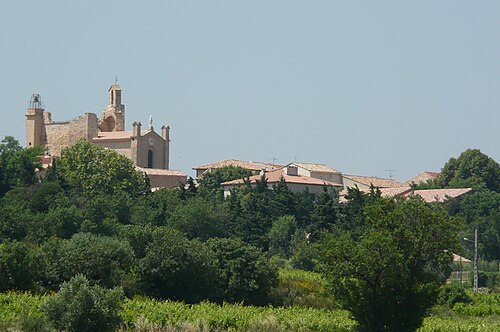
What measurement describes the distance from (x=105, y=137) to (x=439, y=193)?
1535 inches

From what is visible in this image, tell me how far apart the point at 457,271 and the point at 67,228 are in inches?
937

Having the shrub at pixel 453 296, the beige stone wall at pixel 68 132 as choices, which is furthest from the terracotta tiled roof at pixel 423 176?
the shrub at pixel 453 296

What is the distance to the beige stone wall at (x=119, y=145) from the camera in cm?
12638

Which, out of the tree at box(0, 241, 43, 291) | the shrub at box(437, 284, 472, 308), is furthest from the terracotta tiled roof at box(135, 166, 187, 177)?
the tree at box(0, 241, 43, 291)

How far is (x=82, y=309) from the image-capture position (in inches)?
1478

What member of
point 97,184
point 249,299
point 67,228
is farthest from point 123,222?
point 249,299

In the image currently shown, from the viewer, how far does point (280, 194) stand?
306 ft

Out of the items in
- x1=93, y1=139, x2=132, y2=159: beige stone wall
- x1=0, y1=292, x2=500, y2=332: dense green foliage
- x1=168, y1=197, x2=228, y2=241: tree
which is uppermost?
x1=93, y1=139, x2=132, y2=159: beige stone wall

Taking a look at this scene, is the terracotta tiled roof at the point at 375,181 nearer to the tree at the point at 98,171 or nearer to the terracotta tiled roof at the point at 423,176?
the terracotta tiled roof at the point at 423,176

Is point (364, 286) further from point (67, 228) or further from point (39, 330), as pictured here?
point (67, 228)

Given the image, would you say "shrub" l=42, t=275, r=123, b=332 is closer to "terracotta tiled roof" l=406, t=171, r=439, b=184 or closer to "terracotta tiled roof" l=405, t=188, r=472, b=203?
"terracotta tiled roof" l=405, t=188, r=472, b=203

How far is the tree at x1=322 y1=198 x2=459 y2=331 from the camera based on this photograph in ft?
131

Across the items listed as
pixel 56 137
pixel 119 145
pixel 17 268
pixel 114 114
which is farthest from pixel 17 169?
pixel 17 268

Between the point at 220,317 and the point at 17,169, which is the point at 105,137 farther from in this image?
the point at 220,317
